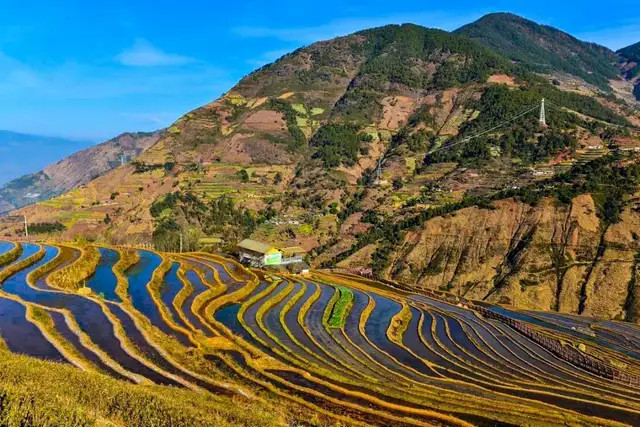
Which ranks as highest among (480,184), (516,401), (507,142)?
(507,142)

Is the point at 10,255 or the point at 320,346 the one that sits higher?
the point at 10,255

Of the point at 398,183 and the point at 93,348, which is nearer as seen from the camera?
the point at 93,348

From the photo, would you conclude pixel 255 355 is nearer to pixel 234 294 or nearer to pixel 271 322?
pixel 271 322

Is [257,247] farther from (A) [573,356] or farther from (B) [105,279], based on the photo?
(A) [573,356]

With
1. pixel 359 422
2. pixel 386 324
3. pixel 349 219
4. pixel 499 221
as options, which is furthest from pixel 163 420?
pixel 349 219

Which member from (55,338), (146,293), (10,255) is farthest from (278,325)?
(10,255)

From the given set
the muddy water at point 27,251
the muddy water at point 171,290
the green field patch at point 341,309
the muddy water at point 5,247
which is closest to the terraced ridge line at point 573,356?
the green field patch at point 341,309

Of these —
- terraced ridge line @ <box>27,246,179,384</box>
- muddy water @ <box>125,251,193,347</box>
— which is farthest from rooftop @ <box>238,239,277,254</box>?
terraced ridge line @ <box>27,246,179,384</box>
